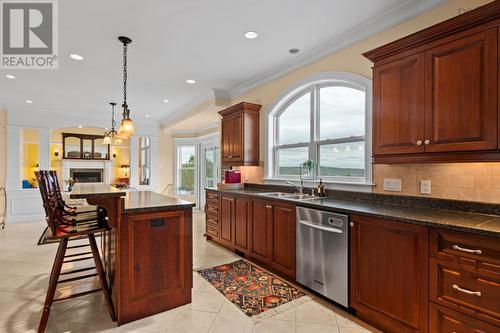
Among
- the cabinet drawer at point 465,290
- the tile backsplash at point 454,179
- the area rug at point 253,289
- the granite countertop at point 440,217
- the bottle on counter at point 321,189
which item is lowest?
the area rug at point 253,289

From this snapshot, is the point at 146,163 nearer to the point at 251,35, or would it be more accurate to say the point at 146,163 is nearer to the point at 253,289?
the point at 251,35

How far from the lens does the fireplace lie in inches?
304

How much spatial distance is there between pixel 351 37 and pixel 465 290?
8.57 ft

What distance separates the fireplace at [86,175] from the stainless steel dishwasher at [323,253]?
7502 millimetres

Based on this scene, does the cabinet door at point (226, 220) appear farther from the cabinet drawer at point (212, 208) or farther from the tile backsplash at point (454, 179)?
the tile backsplash at point (454, 179)

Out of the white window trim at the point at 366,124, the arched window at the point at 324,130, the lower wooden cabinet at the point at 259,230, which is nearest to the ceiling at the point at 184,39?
the white window trim at the point at 366,124

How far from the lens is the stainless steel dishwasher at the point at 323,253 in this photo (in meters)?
2.25

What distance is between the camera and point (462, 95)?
1.81 meters

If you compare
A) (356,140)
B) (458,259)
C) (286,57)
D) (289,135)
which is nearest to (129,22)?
(286,57)

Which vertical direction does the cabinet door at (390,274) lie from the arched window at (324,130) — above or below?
Result: below

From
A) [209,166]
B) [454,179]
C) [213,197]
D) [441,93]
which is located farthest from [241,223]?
[209,166]

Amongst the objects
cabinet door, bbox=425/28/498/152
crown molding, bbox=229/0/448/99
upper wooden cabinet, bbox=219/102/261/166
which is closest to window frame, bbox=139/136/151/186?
upper wooden cabinet, bbox=219/102/261/166

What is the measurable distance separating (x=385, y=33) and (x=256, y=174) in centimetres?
266

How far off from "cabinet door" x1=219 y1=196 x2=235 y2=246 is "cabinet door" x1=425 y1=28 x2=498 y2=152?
260 cm
